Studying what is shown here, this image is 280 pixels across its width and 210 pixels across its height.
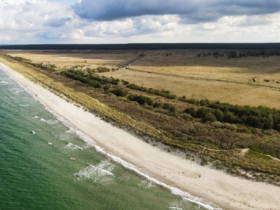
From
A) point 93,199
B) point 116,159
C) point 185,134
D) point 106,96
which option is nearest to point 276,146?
point 185,134

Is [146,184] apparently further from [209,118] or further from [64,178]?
[209,118]

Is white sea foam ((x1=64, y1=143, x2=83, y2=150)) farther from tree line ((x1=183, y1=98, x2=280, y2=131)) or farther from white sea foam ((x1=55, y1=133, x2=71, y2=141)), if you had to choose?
tree line ((x1=183, y1=98, x2=280, y2=131))

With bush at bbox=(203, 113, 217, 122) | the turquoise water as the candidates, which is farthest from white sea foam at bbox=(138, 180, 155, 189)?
bush at bbox=(203, 113, 217, 122)

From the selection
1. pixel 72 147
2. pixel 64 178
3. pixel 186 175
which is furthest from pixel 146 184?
pixel 72 147

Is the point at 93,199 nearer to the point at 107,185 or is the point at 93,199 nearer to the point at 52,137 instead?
the point at 107,185

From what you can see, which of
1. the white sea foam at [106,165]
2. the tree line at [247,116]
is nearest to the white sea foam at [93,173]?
the white sea foam at [106,165]

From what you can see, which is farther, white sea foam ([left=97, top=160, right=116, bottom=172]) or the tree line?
the tree line
